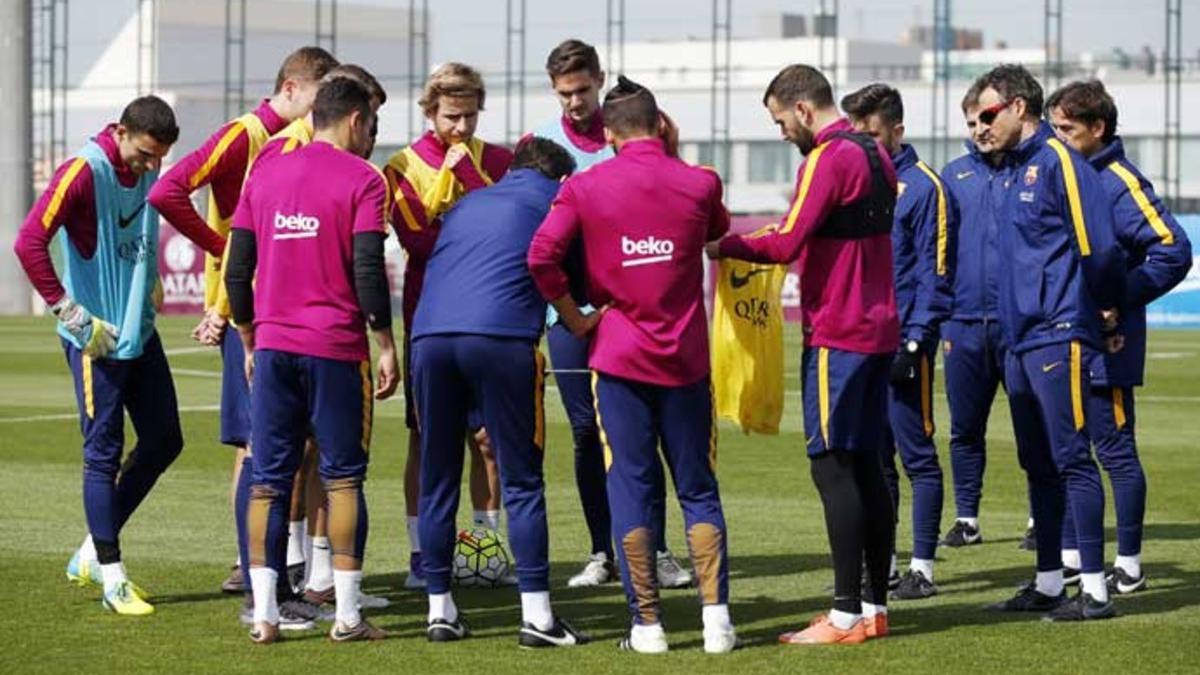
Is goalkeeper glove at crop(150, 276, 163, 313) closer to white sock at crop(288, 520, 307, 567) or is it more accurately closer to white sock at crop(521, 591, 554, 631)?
white sock at crop(288, 520, 307, 567)

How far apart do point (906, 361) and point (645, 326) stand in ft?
7.68

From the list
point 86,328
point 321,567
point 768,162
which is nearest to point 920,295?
point 321,567

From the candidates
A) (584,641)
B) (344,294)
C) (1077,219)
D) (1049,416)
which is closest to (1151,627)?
(1049,416)

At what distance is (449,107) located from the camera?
10094 millimetres

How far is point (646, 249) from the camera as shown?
341 inches

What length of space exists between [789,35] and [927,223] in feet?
337

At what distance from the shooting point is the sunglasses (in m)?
9.74

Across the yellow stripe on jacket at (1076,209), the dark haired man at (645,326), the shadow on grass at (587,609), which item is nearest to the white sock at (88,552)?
the shadow on grass at (587,609)

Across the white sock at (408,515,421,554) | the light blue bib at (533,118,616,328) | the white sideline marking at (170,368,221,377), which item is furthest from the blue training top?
the white sideline marking at (170,368,221,377)

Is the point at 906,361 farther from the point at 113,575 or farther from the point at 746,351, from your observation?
the point at 113,575

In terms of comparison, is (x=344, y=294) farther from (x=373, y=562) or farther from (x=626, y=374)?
(x=373, y=562)

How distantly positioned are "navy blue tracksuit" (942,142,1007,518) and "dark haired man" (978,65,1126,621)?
0.38m

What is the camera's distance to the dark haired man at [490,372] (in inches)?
351

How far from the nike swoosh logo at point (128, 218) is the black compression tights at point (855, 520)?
10.3 feet
